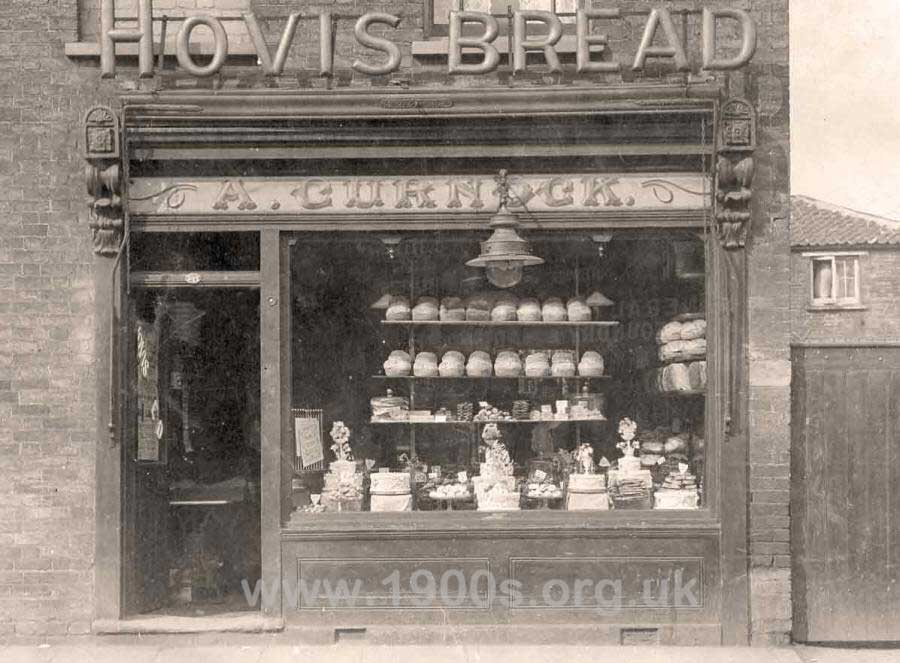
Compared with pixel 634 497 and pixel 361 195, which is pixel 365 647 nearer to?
pixel 634 497

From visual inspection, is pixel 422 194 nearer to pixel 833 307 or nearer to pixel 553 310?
pixel 553 310

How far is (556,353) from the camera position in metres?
8.06

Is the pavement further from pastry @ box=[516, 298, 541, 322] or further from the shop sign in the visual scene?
the shop sign

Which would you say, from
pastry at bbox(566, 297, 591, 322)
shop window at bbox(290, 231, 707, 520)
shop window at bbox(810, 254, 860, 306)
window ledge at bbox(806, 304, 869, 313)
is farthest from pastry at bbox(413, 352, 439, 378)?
window ledge at bbox(806, 304, 869, 313)

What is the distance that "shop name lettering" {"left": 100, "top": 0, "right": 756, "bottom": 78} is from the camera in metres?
7.00

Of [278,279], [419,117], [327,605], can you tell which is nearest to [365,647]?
[327,605]

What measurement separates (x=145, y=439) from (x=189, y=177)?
2014 millimetres

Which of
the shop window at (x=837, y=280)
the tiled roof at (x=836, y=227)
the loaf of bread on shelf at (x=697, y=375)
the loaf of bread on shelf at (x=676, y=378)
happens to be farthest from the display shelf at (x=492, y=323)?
the shop window at (x=837, y=280)

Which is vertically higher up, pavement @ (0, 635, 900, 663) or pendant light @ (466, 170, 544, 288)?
pendant light @ (466, 170, 544, 288)

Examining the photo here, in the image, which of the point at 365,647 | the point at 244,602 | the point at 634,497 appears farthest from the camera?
the point at 244,602

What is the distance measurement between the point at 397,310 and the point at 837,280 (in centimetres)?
2843

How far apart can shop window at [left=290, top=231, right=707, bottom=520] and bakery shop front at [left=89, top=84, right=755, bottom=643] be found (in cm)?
2

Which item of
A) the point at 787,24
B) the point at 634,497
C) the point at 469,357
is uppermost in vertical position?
the point at 787,24

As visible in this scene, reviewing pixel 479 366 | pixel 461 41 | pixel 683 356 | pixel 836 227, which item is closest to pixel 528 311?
pixel 479 366
